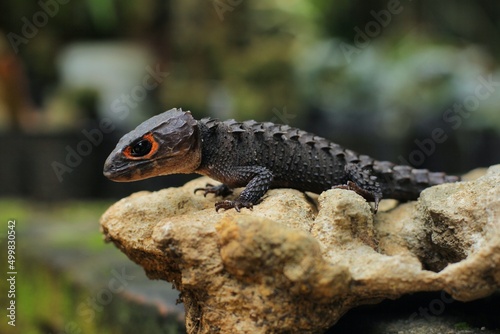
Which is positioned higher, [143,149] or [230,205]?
[143,149]

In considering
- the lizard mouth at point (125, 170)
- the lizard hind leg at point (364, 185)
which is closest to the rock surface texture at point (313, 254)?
the lizard mouth at point (125, 170)

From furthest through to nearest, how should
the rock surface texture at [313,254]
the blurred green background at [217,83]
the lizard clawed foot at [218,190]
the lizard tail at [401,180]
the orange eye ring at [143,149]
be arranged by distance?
the blurred green background at [217,83] → the lizard tail at [401,180] → the lizard clawed foot at [218,190] → the orange eye ring at [143,149] → the rock surface texture at [313,254]

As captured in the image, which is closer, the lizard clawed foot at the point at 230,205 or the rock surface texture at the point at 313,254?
the rock surface texture at the point at 313,254

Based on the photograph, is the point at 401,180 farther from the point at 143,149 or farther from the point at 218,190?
the point at 143,149

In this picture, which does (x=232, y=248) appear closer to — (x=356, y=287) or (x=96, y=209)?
(x=356, y=287)

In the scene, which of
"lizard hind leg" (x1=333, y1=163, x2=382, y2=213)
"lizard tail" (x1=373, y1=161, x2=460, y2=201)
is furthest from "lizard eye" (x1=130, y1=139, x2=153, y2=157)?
"lizard tail" (x1=373, y1=161, x2=460, y2=201)

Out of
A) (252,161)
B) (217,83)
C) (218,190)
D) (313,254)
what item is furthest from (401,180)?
(217,83)

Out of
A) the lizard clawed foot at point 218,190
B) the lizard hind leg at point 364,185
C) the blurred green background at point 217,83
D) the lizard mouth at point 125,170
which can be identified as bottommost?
the blurred green background at point 217,83

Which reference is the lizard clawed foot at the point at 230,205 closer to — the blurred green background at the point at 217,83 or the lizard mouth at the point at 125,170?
the lizard mouth at the point at 125,170
